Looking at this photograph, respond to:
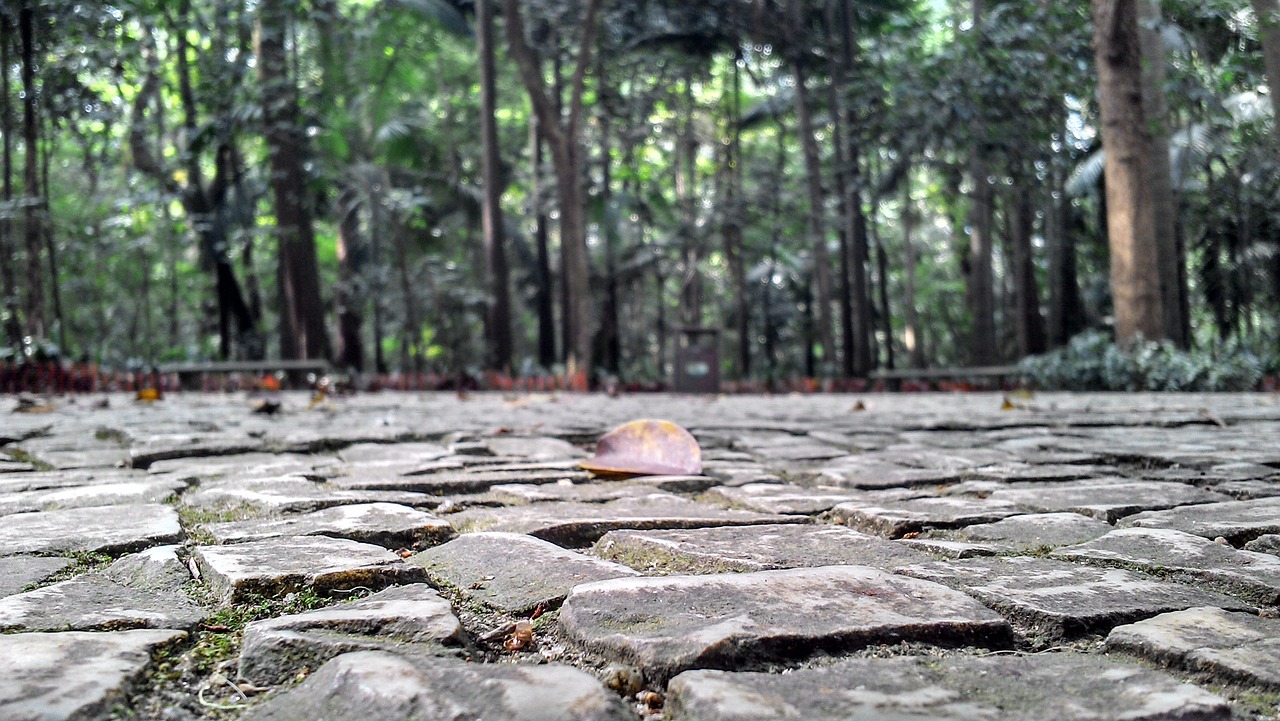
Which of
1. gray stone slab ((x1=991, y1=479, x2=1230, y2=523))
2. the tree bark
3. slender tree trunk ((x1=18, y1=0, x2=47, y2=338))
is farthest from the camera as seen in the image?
the tree bark

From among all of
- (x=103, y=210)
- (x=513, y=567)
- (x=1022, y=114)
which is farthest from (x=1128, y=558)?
(x=103, y=210)

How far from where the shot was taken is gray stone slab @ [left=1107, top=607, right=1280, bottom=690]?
0.98 m

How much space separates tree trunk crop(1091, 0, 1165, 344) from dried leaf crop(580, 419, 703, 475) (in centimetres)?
828

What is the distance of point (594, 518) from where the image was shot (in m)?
1.88

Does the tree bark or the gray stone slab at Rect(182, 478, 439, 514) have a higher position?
the tree bark

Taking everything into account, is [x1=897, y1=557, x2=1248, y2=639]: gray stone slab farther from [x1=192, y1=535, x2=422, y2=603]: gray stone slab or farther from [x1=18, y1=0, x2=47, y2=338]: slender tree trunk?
[x1=18, y1=0, x2=47, y2=338]: slender tree trunk

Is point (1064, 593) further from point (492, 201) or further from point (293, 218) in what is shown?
point (492, 201)

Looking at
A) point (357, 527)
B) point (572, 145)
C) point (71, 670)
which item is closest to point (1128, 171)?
point (572, 145)

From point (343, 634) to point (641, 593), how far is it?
1.28 ft

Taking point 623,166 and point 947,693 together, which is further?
point 623,166

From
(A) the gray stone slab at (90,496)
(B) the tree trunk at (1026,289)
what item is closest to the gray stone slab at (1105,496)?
(A) the gray stone slab at (90,496)

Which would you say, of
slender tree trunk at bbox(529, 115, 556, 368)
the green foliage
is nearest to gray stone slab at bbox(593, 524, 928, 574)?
the green foliage

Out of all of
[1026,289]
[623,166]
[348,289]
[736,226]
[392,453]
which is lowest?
[392,453]

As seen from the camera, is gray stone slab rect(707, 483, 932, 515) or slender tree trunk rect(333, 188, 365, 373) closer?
gray stone slab rect(707, 483, 932, 515)
